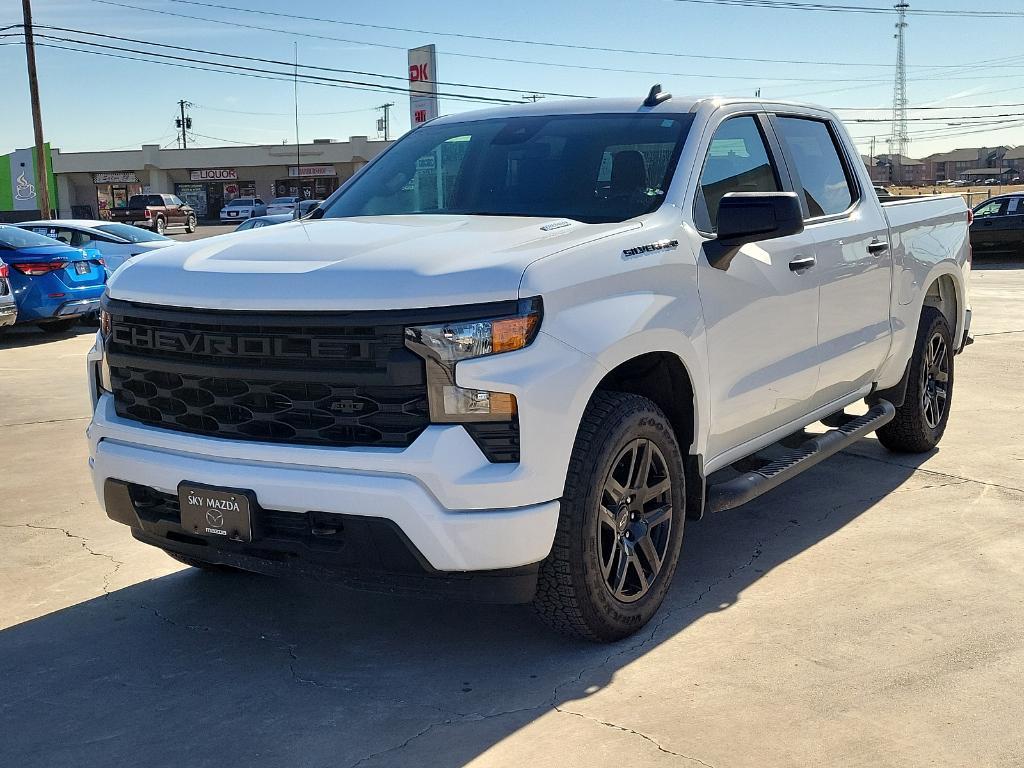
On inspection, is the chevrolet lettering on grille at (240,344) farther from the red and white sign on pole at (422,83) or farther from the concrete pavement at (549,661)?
the red and white sign on pole at (422,83)

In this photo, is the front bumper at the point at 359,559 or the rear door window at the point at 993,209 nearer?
the front bumper at the point at 359,559

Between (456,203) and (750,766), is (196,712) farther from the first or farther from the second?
(456,203)

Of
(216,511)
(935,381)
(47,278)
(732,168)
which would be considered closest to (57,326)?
(47,278)

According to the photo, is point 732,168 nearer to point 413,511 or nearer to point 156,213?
point 413,511

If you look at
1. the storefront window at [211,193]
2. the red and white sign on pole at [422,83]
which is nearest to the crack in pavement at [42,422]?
the red and white sign on pole at [422,83]

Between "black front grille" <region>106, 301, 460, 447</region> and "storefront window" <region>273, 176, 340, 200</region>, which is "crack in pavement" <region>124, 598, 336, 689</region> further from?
"storefront window" <region>273, 176, 340, 200</region>

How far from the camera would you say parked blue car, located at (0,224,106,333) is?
13.7 metres

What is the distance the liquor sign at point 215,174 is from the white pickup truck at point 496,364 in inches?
2767

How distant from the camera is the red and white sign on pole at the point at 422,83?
2177 cm

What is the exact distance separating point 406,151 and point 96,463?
2.21 metres

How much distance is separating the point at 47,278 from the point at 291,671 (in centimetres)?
1137

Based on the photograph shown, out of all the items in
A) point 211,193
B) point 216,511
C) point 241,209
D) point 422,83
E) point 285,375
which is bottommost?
point 216,511

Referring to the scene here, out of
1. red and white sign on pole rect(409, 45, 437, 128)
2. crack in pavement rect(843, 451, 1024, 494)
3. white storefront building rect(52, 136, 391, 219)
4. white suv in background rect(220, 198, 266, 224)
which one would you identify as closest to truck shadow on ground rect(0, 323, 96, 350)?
red and white sign on pole rect(409, 45, 437, 128)

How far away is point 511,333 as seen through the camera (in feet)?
11.2
